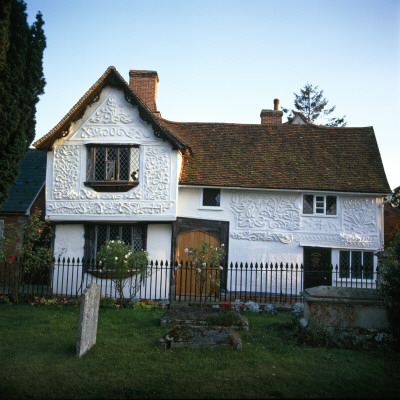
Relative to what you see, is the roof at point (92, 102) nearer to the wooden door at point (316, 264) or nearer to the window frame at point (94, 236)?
the window frame at point (94, 236)

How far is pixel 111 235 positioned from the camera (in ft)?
52.9

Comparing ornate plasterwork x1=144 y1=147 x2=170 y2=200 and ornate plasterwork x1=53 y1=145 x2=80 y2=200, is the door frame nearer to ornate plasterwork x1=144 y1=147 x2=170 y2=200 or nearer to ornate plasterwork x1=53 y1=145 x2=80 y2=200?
ornate plasterwork x1=144 y1=147 x2=170 y2=200

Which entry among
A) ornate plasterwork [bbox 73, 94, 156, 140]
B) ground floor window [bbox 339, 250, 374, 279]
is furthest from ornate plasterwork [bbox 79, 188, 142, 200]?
ground floor window [bbox 339, 250, 374, 279]

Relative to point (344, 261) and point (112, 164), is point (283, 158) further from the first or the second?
point (112, 164)

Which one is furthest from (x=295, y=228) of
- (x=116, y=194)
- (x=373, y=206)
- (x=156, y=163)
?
(x=116, y=194)

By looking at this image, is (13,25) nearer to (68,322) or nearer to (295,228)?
(68,322)

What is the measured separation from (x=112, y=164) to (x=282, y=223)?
7.37 m

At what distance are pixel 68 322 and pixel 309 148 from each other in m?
13.0

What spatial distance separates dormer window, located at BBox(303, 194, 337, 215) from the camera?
1644cm

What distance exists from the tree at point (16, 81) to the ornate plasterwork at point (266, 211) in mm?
8418

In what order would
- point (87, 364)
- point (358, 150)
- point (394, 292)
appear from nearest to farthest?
point (87, 364) → point (394, 292) → point (358, 150)

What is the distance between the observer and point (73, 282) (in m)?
15.8

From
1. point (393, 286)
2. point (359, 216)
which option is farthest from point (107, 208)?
point (393, 286)

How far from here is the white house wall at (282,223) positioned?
52.7 ft
